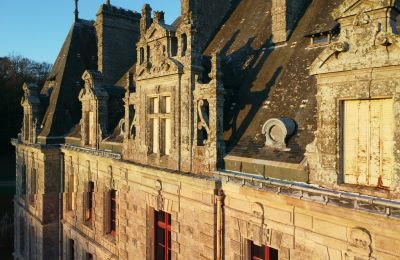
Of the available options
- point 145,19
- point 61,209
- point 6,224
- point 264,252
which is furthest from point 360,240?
point 6,224

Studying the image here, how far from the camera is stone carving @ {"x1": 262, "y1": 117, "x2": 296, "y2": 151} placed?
27.1 ft

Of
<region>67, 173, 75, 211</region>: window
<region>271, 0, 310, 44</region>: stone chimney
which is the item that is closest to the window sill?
<region>271, 0, 310, 44</region>: stone chimney

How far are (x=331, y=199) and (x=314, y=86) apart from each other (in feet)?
11.0

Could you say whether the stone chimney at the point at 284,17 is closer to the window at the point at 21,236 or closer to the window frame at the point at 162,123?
the window frame at the point at 162,123

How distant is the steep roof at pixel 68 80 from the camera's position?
1941 centimetres

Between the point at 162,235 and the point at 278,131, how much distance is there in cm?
564

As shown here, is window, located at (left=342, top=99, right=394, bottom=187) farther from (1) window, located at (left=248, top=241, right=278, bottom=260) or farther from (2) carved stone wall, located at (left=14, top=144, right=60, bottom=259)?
(2) carved stone wall, located at (left=14, top=144, right=60, bottom=259)

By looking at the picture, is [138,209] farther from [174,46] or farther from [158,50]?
[174,46]

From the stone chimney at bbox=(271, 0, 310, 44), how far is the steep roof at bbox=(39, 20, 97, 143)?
1301 centimetres

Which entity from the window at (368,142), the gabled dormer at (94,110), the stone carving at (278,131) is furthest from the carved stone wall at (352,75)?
the gabled dormer at (94,110)

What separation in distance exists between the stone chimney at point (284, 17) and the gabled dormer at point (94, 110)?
8.30m

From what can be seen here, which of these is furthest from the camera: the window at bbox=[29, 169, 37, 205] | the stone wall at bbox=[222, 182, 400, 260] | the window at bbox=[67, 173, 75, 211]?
the window at bbox=[29, 169, 37, 205]

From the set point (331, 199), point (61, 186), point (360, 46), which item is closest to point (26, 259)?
point (61, 186)

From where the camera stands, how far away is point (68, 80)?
2106 cm
